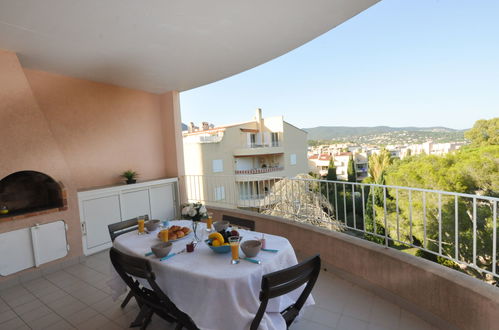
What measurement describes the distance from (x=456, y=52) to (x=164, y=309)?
26349 millimetres

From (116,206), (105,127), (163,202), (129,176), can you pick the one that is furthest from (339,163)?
(116,206)

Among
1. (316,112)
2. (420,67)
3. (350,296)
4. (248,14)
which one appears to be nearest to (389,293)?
(350,296)

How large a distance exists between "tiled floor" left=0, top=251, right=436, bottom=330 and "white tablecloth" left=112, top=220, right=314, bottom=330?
59cm

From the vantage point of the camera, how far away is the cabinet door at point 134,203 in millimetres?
4125

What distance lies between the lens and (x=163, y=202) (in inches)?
189

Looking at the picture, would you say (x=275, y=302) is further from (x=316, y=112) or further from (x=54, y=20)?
(x=316, y=112)

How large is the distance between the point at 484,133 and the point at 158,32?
1472 centimetres

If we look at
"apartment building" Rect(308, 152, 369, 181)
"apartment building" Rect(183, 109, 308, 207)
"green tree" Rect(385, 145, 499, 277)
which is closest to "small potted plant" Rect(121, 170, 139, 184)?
"green tree" Rect(385, 145, 499, 277)

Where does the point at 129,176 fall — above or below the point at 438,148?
above

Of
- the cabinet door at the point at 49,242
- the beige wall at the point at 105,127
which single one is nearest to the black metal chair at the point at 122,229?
the cabinet door at the point at 49,242

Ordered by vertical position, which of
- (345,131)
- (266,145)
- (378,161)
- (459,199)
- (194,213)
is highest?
(345,131)

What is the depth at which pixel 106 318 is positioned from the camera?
2.23 m

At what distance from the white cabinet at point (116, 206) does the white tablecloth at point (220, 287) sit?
2540 mm

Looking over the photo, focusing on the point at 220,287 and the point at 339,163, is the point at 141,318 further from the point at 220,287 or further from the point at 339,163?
the point at 339,163
